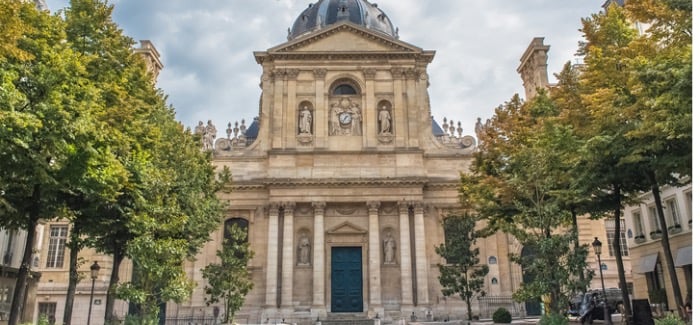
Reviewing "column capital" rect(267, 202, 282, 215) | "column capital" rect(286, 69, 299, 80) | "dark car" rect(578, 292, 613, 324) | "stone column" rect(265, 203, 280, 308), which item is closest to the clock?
"column capital" rect(286, 69, 299, 80)

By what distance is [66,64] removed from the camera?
15.1 m

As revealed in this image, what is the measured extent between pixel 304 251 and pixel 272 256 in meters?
2.15

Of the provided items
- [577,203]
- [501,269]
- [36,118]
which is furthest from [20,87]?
[501,269]

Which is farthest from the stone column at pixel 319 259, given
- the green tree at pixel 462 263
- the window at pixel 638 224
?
the window at pixel 638 224

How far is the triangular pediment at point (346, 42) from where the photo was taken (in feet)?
128

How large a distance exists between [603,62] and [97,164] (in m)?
15.6

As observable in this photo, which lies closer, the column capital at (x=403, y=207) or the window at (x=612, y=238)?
the column capital at (x=403, y=207)

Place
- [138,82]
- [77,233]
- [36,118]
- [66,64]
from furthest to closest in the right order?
[138,82]
[77,233]
[66,64]
[36,118]

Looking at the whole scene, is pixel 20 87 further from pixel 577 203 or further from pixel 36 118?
pixel 577 203

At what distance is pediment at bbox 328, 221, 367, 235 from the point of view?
35.7 metres

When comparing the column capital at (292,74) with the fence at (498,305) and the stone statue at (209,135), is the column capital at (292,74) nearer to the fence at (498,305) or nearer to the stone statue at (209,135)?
the stone statue at (209,135)

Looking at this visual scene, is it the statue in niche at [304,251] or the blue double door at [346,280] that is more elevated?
the statue in niche at [304,251]

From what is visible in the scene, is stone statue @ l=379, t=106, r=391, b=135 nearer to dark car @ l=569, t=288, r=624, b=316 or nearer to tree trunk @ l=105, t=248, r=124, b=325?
Result: dark car @ l=569, t=288, r=624, b=316

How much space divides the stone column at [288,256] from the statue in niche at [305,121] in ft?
17.8
